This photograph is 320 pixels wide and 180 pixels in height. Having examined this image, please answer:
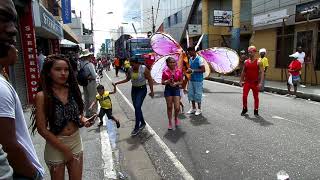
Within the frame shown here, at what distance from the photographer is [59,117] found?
11.1ft

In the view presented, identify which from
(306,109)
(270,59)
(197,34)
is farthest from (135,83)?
(197,34)

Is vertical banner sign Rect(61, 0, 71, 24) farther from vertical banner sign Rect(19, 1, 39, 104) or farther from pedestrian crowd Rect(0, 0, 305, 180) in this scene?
pedestrian crowd Rect(0, 0, 305, 180)

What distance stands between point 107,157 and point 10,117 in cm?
434

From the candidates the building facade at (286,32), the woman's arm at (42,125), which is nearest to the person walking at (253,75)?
the woman's arm at (42,125)

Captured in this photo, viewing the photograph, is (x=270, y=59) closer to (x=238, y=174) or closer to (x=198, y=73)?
(x=198, y=73)

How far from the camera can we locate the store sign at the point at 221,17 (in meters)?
28.0

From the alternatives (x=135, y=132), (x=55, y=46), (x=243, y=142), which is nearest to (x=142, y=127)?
(x=135, y=132)

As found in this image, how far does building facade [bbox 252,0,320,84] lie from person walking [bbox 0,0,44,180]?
Result: 16114 millimetres

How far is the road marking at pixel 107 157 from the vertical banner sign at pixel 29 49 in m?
5.57

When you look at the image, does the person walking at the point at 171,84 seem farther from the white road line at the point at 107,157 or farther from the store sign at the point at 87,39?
the store sign at the point at 87,39

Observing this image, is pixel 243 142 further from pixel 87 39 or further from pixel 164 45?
pixel 87 39

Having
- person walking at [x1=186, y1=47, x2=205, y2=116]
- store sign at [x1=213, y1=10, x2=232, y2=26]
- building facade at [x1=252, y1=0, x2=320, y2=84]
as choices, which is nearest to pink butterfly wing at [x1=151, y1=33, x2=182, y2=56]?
person walking at [x1=186, y1=47, x2=205, y2=116]

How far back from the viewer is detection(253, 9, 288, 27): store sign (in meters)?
18.5

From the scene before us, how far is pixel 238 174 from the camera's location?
16.6 feet
